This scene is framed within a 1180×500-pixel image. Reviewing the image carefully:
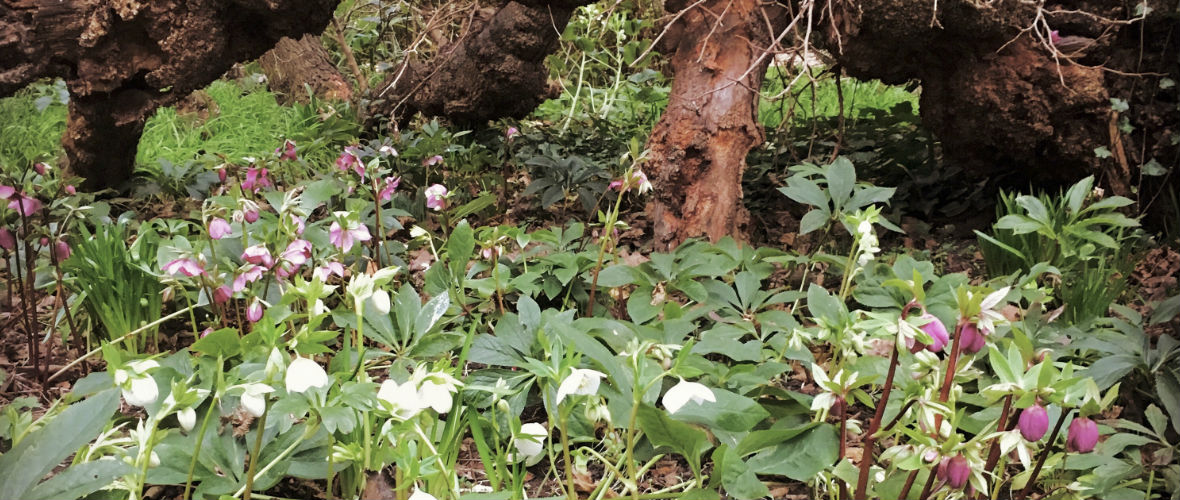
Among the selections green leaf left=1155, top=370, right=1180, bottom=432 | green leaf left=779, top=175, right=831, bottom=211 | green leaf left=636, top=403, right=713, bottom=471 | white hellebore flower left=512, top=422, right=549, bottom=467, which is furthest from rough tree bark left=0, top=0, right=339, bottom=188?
green leaf left=1155, top=370, right=1180, bottom=432

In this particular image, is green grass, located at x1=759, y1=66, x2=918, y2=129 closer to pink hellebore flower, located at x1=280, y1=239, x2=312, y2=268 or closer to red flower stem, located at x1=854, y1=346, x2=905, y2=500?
pink hellebore flower, located at x1=280, y1=239, x2=312, y2=268

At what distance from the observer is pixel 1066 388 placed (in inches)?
36.9

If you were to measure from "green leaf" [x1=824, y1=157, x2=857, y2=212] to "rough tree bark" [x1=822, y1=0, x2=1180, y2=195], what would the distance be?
0.63 m

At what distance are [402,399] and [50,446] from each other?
1.37 ft

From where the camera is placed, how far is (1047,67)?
98.3 inches

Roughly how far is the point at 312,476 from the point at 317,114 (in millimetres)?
3590

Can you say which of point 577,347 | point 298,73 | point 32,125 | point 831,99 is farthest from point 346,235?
point 298,73

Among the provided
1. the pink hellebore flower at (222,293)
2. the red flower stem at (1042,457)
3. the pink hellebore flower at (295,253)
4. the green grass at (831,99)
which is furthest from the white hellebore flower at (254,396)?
the green grass at (831,99)

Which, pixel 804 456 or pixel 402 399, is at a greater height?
pixel 402 399

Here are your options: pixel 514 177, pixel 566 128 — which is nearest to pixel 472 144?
pixel 514 177

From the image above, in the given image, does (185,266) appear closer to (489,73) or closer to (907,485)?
(907,485)

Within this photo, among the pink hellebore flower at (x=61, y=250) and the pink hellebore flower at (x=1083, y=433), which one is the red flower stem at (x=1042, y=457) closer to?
the pink hellebore flower at (x=1083, y=433)

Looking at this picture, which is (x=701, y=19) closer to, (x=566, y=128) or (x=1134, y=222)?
(x=1134, y=222)

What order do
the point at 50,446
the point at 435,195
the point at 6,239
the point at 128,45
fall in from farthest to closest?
1. the point at 128,45
2. the point at 435,195
3. the point at 6,239
4. the point at 50,446
